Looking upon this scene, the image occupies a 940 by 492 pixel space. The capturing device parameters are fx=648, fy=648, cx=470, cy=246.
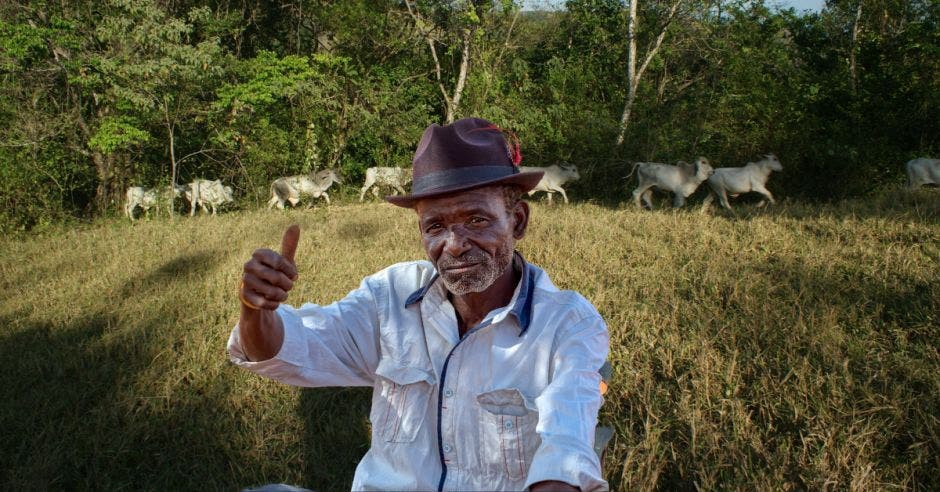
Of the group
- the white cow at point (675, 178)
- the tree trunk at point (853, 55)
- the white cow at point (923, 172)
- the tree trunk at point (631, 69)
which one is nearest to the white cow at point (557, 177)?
the white cow at point (675, 178)

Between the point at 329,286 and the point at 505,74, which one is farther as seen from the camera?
the point at 505,74

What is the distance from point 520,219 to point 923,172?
10.7m

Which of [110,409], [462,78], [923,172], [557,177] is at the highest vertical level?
[462,78]

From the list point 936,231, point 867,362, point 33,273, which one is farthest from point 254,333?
point 33,273

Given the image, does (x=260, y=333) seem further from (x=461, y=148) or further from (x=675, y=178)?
(x=675, y=178)

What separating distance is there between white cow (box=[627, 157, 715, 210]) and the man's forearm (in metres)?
11.5

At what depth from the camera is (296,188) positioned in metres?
16.2

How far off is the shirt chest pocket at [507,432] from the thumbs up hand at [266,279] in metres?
0.67

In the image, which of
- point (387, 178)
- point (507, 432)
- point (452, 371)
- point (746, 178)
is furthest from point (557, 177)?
point (507, 432)

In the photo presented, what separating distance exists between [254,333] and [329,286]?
196 inches

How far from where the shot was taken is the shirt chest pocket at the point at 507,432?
1913mm

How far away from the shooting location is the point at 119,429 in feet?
13.8

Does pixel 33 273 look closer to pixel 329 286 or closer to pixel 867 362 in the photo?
pixel 329 286

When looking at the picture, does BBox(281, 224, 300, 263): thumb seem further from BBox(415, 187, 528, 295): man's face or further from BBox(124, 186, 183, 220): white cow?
BBox(124, 186, 183, 220): white cow
